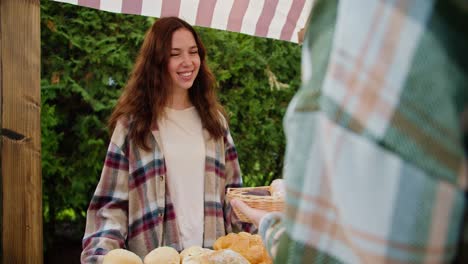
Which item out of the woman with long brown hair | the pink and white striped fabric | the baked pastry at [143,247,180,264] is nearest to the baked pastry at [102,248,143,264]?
the baked pastry at [143,247,180,264]

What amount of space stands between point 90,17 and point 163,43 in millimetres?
1266

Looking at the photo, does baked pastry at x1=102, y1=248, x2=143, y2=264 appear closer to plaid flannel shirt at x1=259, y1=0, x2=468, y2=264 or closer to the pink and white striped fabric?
plaid flannel shirt at x1=259, y1=0, x2=468, y2=264

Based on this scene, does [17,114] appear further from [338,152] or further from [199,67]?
[338,152]

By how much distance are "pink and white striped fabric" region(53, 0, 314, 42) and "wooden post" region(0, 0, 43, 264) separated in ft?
2.18

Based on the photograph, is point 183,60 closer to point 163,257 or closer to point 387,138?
point 163,257

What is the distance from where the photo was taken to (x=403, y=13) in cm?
64

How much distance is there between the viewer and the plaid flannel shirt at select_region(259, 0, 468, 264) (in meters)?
0.61

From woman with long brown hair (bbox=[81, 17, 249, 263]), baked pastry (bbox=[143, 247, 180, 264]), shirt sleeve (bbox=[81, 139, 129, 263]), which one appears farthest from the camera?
woman with long brown hair (bbox=[81, 17, 249, 263])

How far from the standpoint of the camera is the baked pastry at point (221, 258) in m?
1.65

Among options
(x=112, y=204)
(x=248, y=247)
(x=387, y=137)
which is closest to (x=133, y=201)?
(x=112, y=204)

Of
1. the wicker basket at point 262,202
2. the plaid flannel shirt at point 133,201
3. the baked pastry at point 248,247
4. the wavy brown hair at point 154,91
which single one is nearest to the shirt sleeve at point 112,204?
the plaid flannel shirt at point 133,201

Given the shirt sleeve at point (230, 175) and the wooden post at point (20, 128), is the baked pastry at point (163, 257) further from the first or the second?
the shirt sleeve at point (230, 175)

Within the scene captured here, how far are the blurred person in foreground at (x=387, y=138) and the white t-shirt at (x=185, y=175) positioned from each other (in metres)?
1.88

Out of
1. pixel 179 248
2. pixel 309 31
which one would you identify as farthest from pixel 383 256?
pixel 179 248
